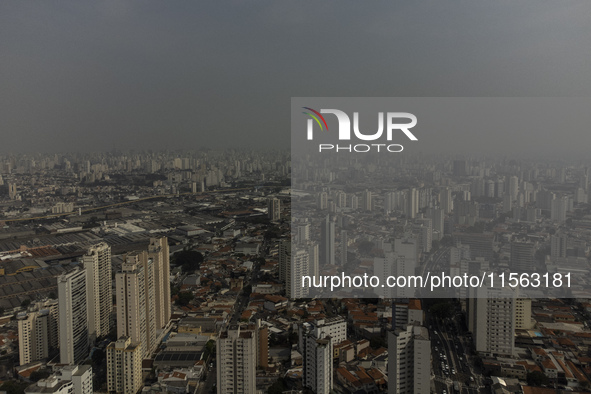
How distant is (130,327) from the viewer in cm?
354

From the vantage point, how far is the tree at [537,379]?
3.18 meters

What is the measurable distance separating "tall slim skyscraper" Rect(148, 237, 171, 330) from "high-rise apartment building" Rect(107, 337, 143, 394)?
954mm

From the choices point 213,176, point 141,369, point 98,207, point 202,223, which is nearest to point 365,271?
point 141,369

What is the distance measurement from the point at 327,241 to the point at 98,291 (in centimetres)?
225

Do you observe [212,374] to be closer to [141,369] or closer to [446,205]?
[141,369]

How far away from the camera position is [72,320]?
3.66m

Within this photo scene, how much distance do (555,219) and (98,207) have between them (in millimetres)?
8014

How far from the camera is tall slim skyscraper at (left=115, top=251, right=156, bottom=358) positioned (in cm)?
353

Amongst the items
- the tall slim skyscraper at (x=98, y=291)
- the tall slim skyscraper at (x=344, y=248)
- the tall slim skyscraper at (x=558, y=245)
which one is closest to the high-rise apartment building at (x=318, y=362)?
the tall slim skyscraper at (x=344, y=248)

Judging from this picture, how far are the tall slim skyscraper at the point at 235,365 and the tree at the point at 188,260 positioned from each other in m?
3.82

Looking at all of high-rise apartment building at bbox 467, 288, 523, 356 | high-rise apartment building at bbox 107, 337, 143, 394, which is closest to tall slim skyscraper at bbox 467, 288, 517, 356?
high-rise apartment building at bbox 467, 288, 523, 356

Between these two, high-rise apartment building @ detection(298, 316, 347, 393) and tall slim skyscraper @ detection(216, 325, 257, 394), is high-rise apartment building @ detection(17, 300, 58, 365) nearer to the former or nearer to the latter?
tall slim skyscraper @ detection(216, 325, 257, 394)

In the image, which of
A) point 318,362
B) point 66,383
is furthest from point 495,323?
point 66,383

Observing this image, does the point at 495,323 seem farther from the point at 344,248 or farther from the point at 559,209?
the point at 344,248
